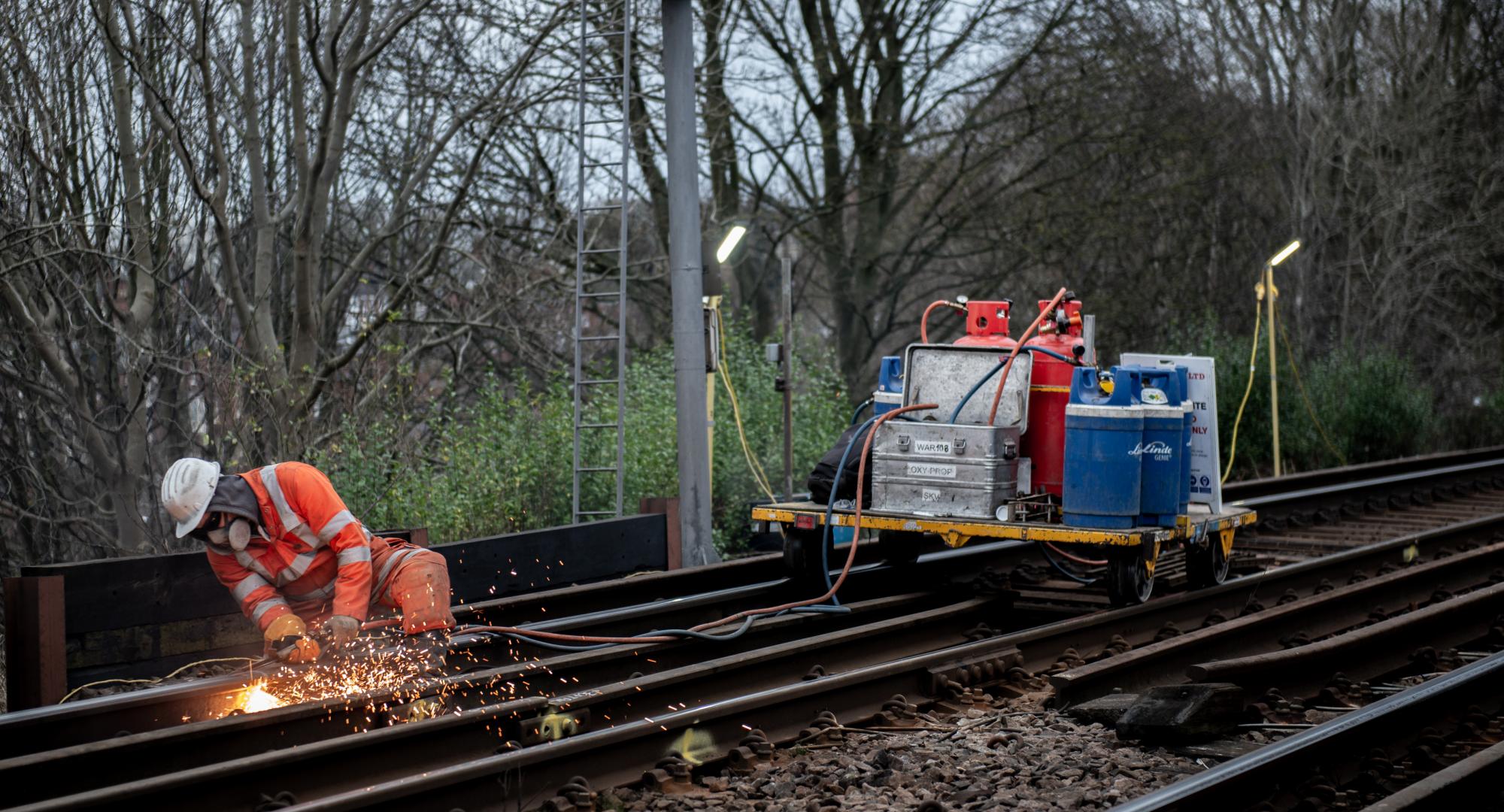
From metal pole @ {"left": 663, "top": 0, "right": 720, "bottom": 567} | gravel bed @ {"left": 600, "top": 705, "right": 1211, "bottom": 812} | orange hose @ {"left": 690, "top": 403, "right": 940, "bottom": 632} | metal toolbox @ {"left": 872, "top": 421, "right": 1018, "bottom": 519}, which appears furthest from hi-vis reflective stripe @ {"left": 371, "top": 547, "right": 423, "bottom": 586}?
metal pole @ {"left": 663, "top": 0, "right": 720, "bottom": 567}

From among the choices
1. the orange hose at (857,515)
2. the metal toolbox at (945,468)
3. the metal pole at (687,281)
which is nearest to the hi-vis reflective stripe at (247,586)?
the orange hose at (857,515)

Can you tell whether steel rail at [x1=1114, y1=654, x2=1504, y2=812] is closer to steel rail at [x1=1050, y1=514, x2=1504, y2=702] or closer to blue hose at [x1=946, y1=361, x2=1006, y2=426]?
steel rail at [x1=1050, y1=514, x2=1504, y2=702]

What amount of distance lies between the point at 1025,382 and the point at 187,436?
362 inches

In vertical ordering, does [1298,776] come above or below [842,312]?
below

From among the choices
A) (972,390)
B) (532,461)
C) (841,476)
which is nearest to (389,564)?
(841,476)

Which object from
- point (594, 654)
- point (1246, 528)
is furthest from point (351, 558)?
point (1246, 528)

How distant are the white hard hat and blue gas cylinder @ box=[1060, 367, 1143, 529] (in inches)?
195

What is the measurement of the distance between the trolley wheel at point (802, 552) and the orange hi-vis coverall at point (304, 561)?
3113 millimetres

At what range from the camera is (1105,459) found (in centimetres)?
824

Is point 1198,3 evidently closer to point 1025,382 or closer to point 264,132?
point 264,132

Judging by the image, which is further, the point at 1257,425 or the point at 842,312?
the point at 842,312

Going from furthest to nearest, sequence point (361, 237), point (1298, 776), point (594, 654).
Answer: point (361, 237) → point (594, 654) → point (1298, 776)

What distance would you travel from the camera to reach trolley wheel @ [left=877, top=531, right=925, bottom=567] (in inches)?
395

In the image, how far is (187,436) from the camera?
1389cm
